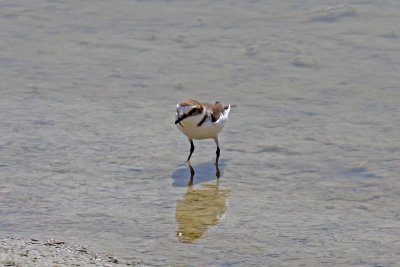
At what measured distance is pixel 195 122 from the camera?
33.5 feet

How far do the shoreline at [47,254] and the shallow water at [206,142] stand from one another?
25cm

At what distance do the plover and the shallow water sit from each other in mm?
307

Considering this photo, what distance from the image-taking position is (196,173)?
399 inches

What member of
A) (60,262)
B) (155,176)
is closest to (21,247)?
(60,262)

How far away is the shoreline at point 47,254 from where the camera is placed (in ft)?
22.4

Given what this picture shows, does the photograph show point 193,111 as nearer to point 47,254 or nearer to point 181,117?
point 181,117

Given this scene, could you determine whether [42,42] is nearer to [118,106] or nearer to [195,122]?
[118,106]

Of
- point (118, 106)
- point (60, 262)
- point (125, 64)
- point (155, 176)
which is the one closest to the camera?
point (60, 262)

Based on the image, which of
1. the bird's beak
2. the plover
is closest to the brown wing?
the plover

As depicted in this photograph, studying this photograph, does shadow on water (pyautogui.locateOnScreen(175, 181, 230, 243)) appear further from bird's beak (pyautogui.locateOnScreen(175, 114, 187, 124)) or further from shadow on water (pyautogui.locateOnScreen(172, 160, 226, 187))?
bird's beak (pyautogui.locateOnScreen(175, 114, 187, 124))

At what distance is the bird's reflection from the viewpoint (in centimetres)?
823

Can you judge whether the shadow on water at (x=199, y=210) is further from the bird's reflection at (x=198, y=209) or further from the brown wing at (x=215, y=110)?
the brown wing at (x=215, y=110)

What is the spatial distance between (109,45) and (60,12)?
2.14m

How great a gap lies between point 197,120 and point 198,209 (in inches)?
57.4
